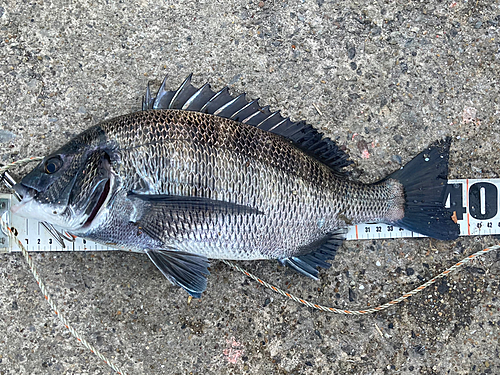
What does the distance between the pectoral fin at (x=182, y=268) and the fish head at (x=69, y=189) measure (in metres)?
0.37

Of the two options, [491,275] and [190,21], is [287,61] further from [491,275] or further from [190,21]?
[491,275]

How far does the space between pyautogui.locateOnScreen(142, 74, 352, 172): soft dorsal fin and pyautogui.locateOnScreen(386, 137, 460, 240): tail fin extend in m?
0.45

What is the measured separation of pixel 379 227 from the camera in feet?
7.59

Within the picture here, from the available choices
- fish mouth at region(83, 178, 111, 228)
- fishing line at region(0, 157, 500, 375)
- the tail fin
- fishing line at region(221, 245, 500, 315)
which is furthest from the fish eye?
the tail fin

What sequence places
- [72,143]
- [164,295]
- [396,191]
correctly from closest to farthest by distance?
1. [72,143]
2. [396,191]
3. [164,295]

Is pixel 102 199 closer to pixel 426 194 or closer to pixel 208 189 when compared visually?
pixel 208 189

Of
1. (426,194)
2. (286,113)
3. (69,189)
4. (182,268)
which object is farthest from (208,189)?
(426,194)

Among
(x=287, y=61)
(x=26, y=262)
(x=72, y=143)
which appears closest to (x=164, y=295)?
(x=26, y=262)

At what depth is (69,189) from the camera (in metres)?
1.77

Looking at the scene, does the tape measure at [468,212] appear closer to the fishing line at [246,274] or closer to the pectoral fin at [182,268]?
the fishing line at [246,274]

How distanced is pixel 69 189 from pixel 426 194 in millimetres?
1881

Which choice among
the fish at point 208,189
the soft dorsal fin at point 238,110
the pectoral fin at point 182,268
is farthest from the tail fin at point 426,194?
the pectoral fin at point 182,268

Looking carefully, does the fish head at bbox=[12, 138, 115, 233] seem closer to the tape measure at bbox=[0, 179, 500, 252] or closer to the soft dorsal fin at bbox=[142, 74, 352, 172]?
the soft dorsal fin at bbox=[142, 74, 352, 172]

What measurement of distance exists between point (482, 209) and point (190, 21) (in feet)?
7.02
